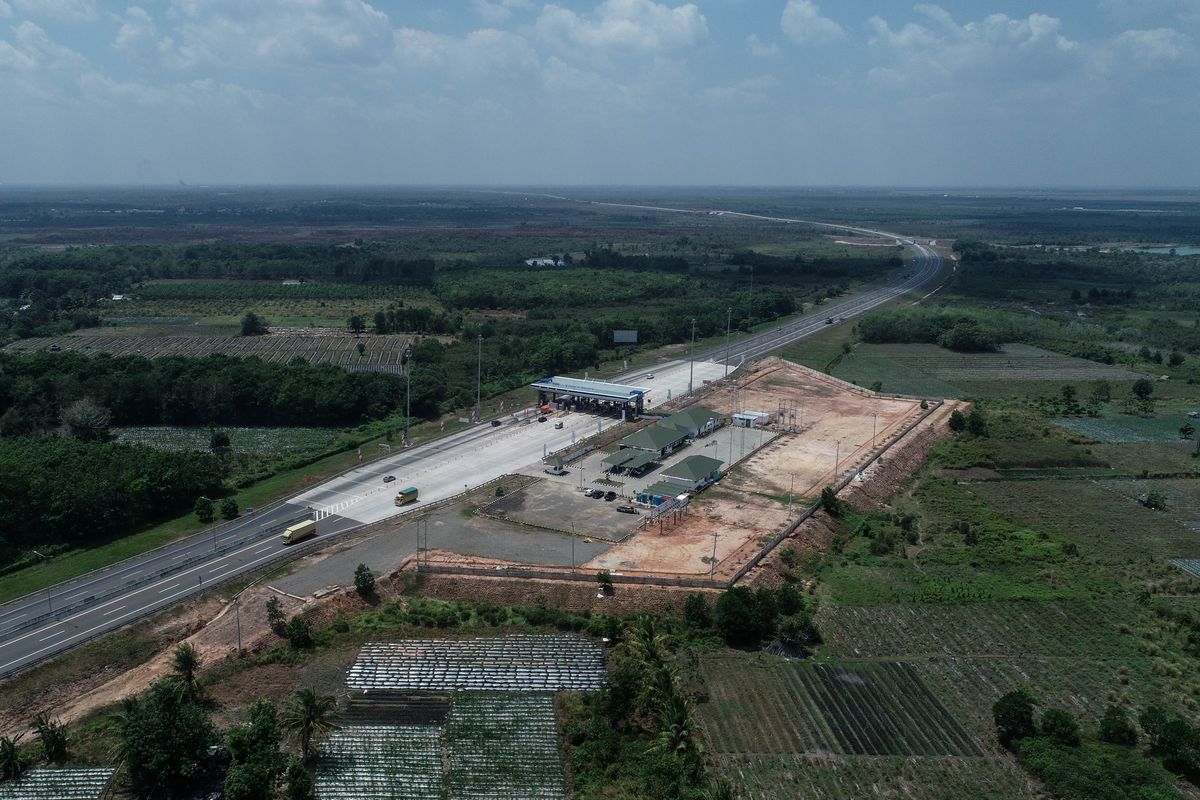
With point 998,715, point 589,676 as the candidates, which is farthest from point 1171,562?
point 589,676

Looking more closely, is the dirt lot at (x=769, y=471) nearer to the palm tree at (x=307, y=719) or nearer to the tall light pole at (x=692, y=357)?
the tall light pole at (x=692, y=357)

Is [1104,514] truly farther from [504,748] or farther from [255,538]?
[255,538]

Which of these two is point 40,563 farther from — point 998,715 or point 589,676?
point 998,715

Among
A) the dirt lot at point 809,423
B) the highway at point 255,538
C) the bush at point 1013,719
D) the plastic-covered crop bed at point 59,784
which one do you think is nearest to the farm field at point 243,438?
the highway at point 255,538

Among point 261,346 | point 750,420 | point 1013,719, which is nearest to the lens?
point 1013,719

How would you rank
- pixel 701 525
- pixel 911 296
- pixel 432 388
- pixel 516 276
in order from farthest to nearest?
pixel 516 276
pixel 911 296
pixel 432 388
pixel 701 525

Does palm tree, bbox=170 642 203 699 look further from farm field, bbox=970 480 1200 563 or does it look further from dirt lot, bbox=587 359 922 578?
farm field, bbox=970 480 1200 563

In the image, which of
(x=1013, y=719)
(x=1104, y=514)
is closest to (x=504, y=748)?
(x=1013, y=719)
